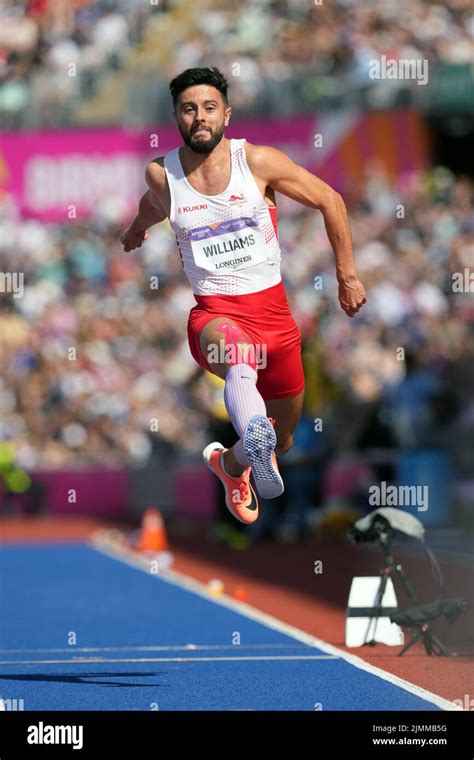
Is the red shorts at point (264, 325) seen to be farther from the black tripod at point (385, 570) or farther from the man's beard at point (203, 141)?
the black tripod at point (385, 570)

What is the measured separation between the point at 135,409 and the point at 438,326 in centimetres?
532

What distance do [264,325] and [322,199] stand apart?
691mm

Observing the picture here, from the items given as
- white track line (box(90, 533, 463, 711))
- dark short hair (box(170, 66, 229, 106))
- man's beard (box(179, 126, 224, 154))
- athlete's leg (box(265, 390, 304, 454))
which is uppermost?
dark short hair (box(170, 66, 229, 106))

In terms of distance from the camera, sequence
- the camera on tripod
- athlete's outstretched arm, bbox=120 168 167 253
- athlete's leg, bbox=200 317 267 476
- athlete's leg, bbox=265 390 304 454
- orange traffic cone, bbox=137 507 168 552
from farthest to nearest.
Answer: orange traffic cone, bbox=137 507 168 552 < the camera on tripod < athlete's leg, bbox=265 390 304 454 < athlete's outstretched arm, bbox=120 168 167 253 < athlete's leg, bbox=200 317 267 476

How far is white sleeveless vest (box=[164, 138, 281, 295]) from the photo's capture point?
7.76 meters

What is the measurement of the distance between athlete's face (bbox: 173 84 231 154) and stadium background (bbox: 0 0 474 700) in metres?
9.52

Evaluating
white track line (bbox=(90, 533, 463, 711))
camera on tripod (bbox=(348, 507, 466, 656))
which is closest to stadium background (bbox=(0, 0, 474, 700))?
white track line (bbox=(90, 533, 463, 711))

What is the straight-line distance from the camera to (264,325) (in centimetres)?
794

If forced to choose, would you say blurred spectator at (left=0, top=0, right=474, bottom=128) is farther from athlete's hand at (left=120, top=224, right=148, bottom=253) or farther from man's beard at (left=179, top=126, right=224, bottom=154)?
man's beard at (left=179, top=126, right=224, bottom=154)

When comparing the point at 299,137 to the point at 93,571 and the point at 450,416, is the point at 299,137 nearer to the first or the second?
the point at 450,416

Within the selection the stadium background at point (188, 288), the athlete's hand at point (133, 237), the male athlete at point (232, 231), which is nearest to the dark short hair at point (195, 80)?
the male athlete at point (232, 231)

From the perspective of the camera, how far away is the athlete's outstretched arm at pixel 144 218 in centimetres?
815

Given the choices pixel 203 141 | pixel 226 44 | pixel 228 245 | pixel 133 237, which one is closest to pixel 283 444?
pixel 228 245

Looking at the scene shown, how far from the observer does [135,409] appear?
2264 cm
